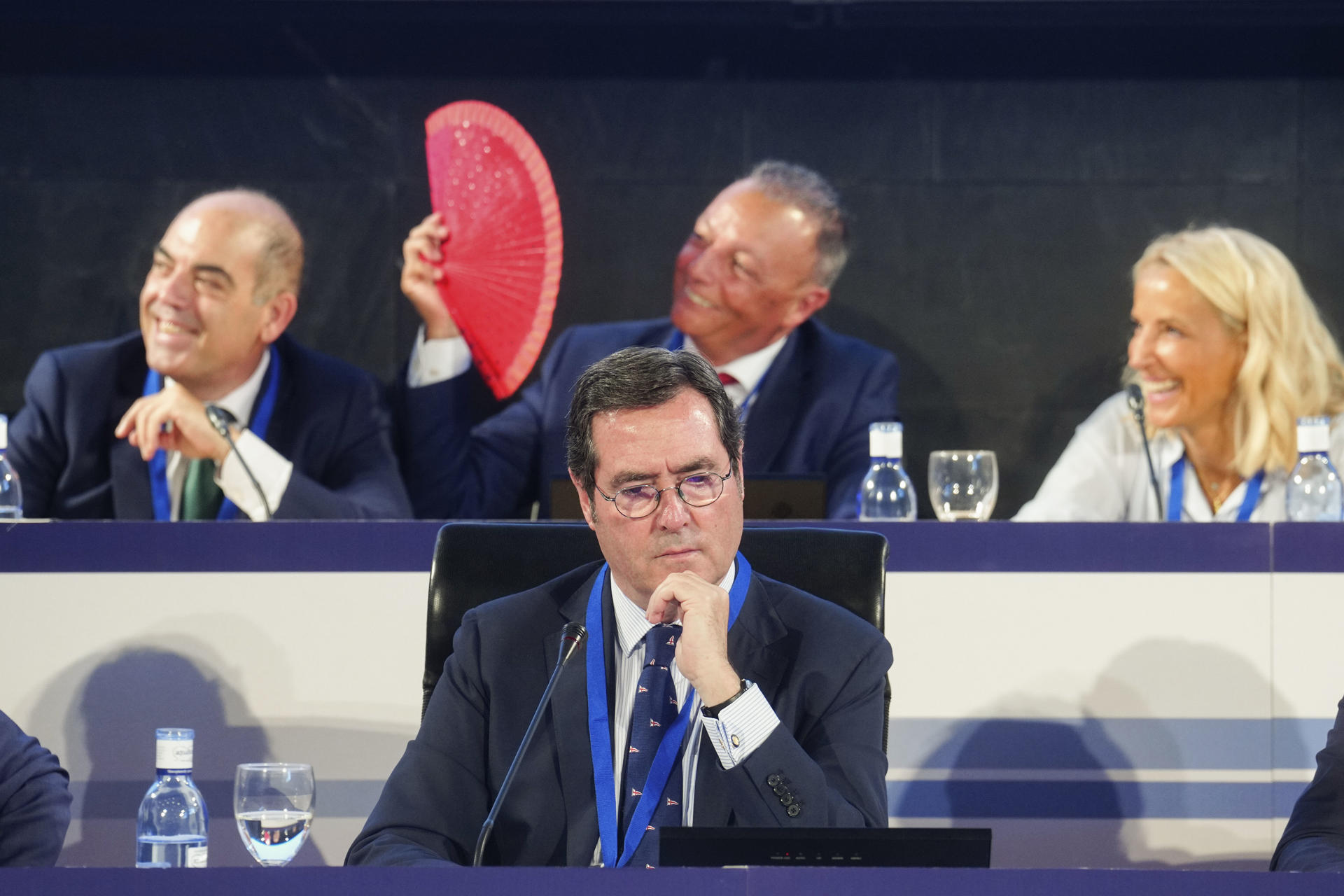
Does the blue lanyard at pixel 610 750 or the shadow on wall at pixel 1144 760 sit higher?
the blue lanyard at pixel 610 750

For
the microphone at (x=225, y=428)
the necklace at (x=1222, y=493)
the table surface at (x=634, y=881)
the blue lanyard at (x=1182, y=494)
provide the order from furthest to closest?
the necklace at (x=1222, y=493) → the blue lanyard at (x=1182, y=494) → the microphone at (x=225, y=428) → the table surface at (x=634, y=881)

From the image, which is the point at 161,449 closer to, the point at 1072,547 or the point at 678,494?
the point at 1072,547

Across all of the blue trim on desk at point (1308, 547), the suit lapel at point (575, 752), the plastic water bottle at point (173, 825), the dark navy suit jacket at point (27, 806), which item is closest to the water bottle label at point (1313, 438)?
the blue trim on desk at point (1308, 547)

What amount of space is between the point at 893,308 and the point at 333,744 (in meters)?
2.38

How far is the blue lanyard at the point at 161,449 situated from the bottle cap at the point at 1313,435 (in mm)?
2384

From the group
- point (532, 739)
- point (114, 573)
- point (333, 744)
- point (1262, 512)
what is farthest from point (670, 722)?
point (1262, 512)

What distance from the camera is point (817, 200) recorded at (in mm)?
4379

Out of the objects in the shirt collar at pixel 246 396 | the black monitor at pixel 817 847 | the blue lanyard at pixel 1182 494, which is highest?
the shirt collar at pixel 246 396

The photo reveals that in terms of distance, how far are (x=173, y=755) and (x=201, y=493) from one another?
2.13 meters

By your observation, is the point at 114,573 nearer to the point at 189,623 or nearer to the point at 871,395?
the point at 189,623

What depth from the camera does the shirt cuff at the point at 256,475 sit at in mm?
3545

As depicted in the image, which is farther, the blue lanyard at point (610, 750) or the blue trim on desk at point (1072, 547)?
the blue trim on desk at point (1072, 547)

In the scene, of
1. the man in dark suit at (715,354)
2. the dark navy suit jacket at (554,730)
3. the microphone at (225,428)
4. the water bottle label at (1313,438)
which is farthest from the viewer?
the man in dark suit at (715,354)

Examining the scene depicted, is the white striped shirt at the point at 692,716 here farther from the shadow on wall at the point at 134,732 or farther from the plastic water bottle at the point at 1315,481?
the plastic water bottle at the point at 1315,481
